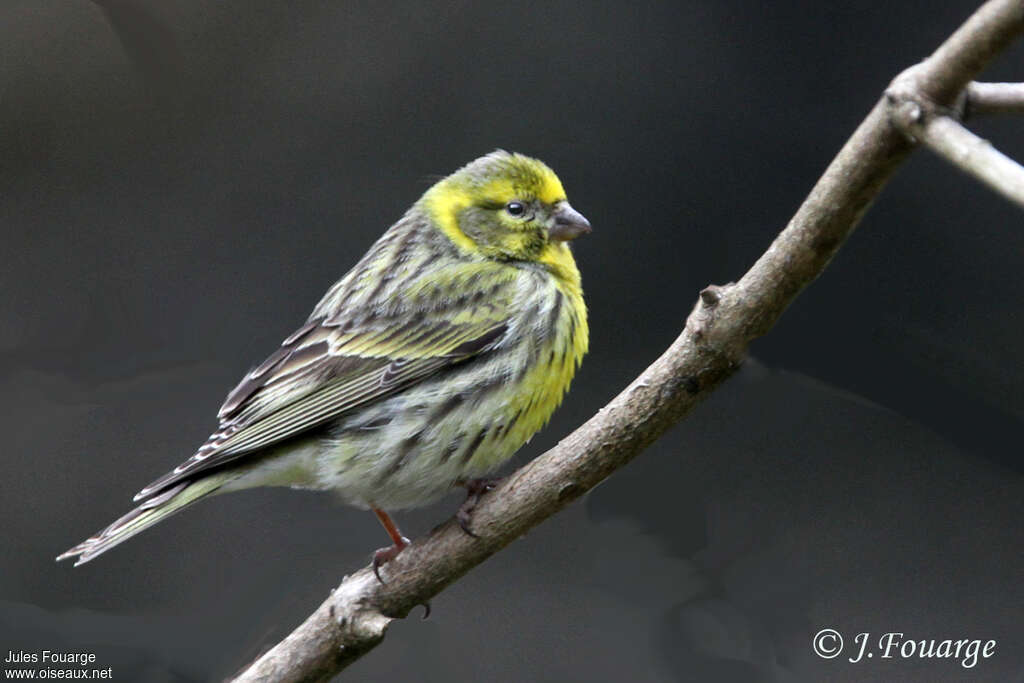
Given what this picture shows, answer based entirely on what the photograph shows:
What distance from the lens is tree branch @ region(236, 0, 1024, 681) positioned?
2.30m

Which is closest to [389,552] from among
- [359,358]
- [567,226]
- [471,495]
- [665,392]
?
[471,495]

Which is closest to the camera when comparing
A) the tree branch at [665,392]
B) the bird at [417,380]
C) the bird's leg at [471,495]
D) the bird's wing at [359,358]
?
the tree branch at [665,392]

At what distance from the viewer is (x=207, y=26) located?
18.0 ft

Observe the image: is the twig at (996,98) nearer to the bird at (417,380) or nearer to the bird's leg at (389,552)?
the bird at (417,380)

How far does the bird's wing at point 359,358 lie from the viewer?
4.10 meters

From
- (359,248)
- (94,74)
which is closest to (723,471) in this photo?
(359,248)

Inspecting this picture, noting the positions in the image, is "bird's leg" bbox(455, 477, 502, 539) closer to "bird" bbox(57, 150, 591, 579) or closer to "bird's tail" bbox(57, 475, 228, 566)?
"bird" bbox(57, 150, 591, 579)

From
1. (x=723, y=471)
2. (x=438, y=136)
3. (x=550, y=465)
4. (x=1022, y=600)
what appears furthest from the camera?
(x=438, y=136)

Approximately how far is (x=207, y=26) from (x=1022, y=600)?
4.18 meters

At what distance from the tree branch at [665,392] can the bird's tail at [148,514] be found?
56 centimetres

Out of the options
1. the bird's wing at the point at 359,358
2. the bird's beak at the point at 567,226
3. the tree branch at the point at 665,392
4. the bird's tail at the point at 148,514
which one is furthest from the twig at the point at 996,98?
the bird's tail at the point at 148,514

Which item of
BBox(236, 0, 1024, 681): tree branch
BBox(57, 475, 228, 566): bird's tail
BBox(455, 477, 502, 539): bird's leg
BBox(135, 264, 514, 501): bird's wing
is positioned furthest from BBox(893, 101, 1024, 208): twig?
BBox(57, 475, 228, 566): bird's tail

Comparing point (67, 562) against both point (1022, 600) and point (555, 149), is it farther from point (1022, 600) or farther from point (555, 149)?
point (1022, 600)

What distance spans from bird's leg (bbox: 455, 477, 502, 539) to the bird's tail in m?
0.85
